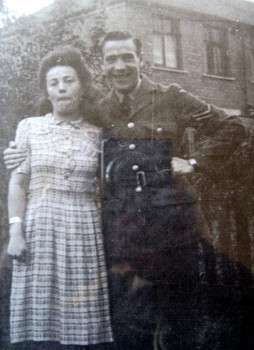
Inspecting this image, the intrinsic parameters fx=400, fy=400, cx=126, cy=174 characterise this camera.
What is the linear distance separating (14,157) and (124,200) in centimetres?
34

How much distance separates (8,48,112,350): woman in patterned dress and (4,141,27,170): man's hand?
15 mm

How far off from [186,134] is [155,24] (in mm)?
371

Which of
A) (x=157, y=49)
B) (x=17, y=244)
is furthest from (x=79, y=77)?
(x=17, y=244)

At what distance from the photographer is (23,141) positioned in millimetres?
1147

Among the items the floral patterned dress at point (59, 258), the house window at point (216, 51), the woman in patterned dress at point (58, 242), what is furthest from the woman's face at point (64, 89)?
the house window at point (216, 51)

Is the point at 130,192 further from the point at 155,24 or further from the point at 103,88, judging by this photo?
the point at 155,24

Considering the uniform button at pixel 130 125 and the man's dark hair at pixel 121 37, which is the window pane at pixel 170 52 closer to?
the man's dark hair at pixel 121 37

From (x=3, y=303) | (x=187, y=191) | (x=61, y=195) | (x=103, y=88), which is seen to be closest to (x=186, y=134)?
(x=187, y=191)

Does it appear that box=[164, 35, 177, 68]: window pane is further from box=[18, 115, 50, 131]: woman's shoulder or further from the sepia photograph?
box=[18, 115, 50, 131]: woman's shoulder

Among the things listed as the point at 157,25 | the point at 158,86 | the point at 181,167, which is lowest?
the point at 181,167

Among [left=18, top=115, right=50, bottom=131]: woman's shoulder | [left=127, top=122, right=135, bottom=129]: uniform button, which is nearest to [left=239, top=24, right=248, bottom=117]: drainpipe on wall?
[left=127, top=122, right=135, bottom=129]: uniform button

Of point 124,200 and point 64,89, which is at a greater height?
point 64,89

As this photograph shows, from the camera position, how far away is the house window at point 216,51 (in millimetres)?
1279

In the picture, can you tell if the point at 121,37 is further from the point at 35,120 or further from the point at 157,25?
the point at 35,120
